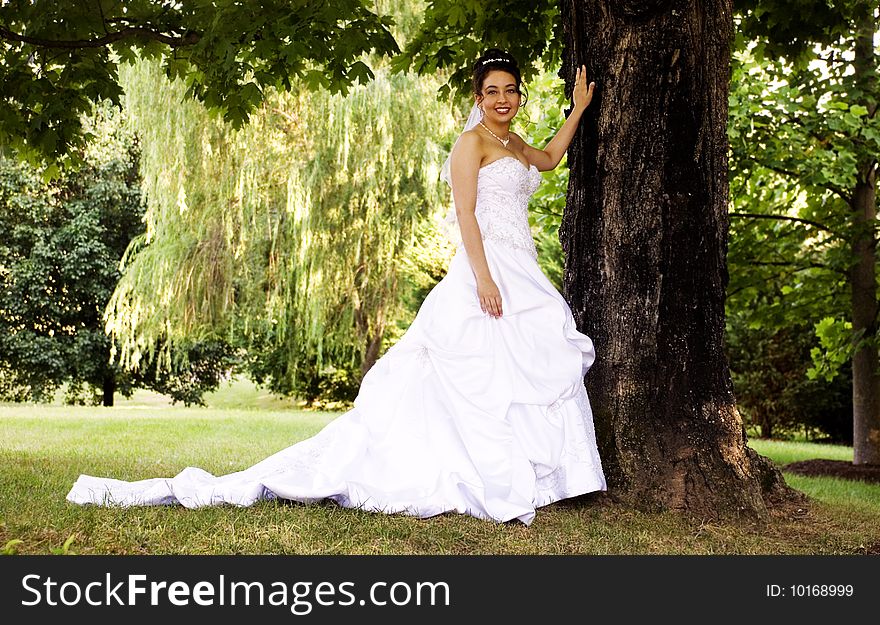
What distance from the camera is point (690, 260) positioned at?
4.45 m

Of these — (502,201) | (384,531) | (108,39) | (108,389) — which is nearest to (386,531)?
(384,531)

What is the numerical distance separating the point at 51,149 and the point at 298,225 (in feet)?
21.8

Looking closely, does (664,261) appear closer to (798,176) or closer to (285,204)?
(798,176)

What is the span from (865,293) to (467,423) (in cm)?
682

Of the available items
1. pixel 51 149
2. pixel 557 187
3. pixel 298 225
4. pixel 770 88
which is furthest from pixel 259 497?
pixel 298 225

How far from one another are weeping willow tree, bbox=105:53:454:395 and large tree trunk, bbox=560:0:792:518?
8.68m

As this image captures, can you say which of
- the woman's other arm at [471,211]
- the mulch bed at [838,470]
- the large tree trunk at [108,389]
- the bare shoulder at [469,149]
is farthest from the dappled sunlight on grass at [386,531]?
the large tree trunk at [108,389]

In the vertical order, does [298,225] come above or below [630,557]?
above

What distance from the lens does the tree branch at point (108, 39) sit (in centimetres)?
623

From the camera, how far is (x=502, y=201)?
4.63m

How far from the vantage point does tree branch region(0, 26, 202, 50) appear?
6.23 m

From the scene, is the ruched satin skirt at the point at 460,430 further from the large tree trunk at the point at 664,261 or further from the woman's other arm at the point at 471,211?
the large tree trunk at the point at 664,261

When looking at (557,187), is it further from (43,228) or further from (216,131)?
(43,228)

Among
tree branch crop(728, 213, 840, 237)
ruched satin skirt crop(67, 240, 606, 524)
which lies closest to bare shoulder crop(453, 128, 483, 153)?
ruched satin skirt crop(67, 240, 606, 524)
